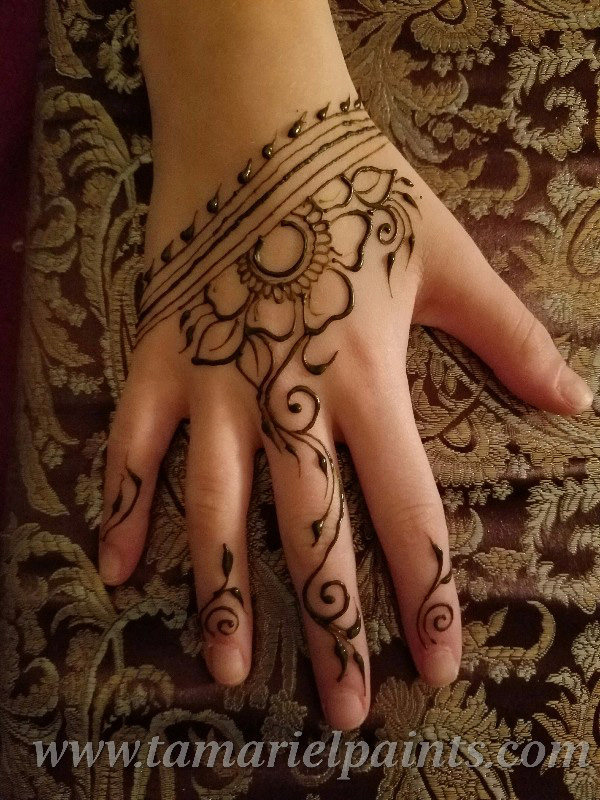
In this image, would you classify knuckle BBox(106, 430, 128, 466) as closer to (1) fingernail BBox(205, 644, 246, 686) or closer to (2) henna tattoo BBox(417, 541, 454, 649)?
(1) fingernail BBox(205, 644, 246, 686)

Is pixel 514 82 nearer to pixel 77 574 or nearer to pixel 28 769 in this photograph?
pixel 77 574

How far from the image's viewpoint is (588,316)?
58 centimetres

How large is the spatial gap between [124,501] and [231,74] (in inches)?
16.6

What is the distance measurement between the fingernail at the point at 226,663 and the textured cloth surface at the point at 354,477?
0.04 ft

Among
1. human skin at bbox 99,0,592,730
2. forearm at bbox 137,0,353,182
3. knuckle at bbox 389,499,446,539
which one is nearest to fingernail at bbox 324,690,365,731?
human skin at bbox 99,0,592,730

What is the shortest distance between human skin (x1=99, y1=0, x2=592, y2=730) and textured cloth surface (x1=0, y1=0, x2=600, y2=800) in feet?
0.07

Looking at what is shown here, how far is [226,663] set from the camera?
50 centimetres

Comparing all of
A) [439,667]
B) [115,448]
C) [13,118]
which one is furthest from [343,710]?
[13,118]

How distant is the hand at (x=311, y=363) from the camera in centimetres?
52

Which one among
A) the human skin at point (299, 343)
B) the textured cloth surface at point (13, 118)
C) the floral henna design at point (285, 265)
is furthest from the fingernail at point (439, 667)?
the textured cloth surface at point (13, 118)

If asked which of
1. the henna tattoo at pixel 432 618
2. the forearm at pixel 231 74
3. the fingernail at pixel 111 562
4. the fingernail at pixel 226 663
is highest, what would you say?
the forearm at pixel 231 74

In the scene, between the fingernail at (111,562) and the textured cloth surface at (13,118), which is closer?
the fingernail at (111,562)

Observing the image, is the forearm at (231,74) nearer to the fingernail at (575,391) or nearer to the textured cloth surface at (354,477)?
the textured cloth surface at (354,477)

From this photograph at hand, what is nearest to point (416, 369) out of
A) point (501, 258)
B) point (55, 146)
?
point (501, 258)
